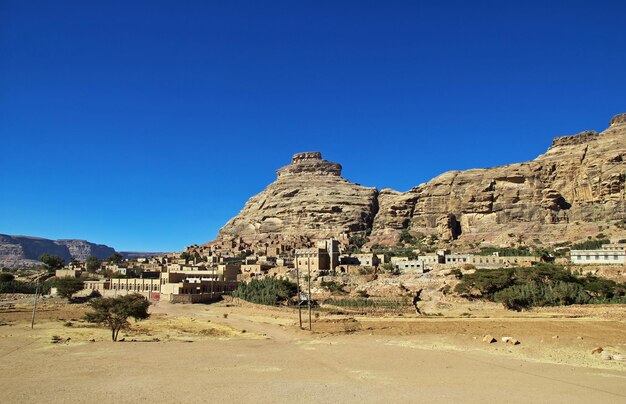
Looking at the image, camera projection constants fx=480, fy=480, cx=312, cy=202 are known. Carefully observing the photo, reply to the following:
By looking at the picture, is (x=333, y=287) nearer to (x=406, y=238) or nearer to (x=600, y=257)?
(x=600, y=257)

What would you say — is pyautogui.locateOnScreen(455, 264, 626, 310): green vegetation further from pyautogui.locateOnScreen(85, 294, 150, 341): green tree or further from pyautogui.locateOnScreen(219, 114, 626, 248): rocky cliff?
pyautogui.locateOnScreen(219, 114, 626, 248): rocky cliff

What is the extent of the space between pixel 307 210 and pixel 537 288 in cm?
10093

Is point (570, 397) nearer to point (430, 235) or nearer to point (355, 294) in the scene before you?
point (355, 294)

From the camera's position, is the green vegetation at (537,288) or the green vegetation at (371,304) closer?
the green vegetation at (537,288)

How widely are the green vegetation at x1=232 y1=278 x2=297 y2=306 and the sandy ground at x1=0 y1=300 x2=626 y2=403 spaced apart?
43.5ft

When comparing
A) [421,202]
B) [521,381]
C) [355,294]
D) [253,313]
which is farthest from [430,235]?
[521,381]

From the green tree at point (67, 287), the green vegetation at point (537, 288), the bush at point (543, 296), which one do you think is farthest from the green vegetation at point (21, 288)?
the bush at point (543, 296)

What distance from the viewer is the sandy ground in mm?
18391

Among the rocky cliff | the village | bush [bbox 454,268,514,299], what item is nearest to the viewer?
bush [bbox 454,268,514,299]

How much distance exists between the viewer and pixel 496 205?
118m

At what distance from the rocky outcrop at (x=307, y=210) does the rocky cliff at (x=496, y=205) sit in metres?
0.33

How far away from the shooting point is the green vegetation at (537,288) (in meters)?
48.5

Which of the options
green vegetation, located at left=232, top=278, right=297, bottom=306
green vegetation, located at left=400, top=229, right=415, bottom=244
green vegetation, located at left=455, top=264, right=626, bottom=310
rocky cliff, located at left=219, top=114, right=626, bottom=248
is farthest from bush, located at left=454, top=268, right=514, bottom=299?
green vegetation, located at left=400, top=229, right=415, bottom=244

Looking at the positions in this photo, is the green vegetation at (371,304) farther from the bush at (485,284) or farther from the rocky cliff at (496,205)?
the rocky cliff at (496,205)
